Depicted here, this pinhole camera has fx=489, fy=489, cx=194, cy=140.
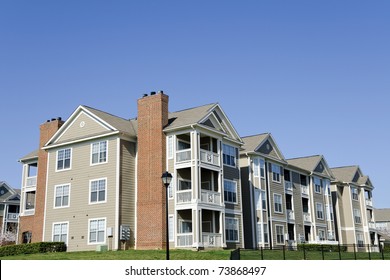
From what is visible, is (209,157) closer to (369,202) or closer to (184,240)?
(184,240)

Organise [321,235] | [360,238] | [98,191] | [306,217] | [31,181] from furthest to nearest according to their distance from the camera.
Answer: [360,238] < [321,235] < [306,217] < [31,181] < [98,191]

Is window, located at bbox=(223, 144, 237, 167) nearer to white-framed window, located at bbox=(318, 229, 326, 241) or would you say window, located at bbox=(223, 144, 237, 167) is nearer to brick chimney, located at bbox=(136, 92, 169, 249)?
brick chimney, located at bbox=(136, 92, 169, 249)

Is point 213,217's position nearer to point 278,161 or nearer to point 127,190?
point 127,190

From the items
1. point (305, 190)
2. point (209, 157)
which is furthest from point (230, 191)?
point (305, 190)

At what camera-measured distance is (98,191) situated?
120ft

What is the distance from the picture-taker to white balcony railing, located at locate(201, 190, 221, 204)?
3488cm

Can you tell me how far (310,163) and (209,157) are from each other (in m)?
23.1

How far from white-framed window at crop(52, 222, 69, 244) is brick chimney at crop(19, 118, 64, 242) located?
1769mm

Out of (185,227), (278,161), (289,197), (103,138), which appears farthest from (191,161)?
(289,197)

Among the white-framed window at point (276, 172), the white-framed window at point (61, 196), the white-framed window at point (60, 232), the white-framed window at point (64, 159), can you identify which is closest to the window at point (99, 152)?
the white-framed window at point (64, 159)

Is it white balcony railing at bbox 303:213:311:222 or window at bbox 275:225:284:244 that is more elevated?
white balcony railing at bbox 303:213:311:222

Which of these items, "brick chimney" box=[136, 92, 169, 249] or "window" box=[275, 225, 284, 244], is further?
"window" box=[275, 225, 284, 244]

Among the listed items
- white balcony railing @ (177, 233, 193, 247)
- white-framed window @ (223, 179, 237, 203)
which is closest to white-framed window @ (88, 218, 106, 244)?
white balcony railing @ (177, 233, 193, 247)

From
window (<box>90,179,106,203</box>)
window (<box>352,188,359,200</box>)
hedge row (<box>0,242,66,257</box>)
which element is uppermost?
window (<box>352,188,359,200</box>)
